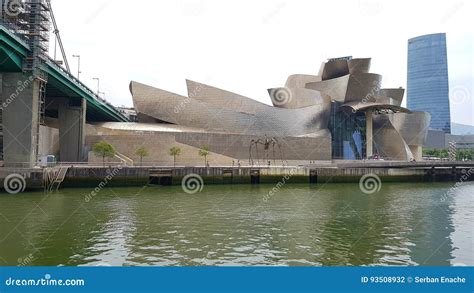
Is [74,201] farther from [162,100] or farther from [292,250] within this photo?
[162,100]

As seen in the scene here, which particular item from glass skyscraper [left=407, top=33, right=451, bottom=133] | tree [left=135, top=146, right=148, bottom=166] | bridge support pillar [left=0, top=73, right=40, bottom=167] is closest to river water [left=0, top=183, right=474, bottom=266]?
bridge support pillar [left=0, top=73, right=40, bottom=167]

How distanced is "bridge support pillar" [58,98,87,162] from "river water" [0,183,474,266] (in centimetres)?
1922

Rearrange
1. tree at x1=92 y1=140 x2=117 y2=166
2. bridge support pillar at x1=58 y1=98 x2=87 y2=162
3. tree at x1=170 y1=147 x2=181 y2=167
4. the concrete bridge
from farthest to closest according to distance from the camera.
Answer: bridge support pillar at x1=58 y1=98 x2=87 y2=162 < tree at x1=170 y1=147 x2=181 y2=167 < tree at x1=92 y1=140 x2=117 y2=166 < the concrete bridge

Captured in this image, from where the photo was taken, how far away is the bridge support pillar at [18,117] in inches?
1095

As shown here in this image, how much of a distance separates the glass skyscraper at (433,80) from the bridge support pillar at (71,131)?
158202 mm

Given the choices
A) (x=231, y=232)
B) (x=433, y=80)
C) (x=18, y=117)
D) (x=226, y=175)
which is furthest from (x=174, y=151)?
(x=433, y=80)

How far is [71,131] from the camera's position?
41.8m

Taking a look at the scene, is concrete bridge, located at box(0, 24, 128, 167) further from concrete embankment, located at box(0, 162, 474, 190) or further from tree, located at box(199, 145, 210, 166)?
tree, located at box(199, 145, 210, 166)

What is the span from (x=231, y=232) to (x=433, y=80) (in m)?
180

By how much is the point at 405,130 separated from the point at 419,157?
567 centimetres

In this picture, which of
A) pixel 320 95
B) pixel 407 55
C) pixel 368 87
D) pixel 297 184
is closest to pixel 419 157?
pixel 368 87

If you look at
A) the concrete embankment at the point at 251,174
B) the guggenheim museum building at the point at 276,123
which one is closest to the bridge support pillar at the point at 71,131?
the guggenheim museum building at the point at 276,123

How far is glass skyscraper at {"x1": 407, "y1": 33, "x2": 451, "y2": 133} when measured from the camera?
6624 inches

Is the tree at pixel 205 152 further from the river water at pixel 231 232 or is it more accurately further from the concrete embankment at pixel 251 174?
the river water at pixel 231 232
